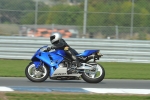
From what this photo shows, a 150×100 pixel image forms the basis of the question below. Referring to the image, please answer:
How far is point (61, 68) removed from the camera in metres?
12.5

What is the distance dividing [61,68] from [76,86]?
0.90 metres

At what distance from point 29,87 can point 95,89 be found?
4.89 feet

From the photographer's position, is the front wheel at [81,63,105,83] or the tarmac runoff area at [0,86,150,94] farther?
the front wheel at [81,63,105,83]

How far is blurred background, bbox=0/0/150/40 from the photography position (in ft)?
65.4

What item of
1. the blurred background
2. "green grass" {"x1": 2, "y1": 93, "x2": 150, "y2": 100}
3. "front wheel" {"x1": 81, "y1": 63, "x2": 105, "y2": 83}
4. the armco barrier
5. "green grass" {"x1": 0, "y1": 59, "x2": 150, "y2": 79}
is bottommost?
"green grass" {"x1": 0, "y1": 59, "x2": 150, "y2": 79}

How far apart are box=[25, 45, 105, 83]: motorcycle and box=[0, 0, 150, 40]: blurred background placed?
7405 mm

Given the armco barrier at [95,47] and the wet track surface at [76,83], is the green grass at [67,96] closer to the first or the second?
→ the wet track surface at [76,83]

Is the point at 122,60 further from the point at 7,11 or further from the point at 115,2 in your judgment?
the point at 7,11

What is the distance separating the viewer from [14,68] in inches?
648

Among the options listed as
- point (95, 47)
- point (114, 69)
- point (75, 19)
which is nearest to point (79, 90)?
point (114, 69)

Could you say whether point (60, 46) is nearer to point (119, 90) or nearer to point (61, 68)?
point (61, 68)

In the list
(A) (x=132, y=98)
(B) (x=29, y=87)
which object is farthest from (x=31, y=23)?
(A) (x=132, y=98)

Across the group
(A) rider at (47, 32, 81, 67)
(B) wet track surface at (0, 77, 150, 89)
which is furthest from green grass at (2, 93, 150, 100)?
(A) rider at (47, 32, 81, 67)

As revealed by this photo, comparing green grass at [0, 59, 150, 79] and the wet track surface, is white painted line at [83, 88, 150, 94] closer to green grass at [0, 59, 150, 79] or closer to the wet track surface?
the wet track surface
